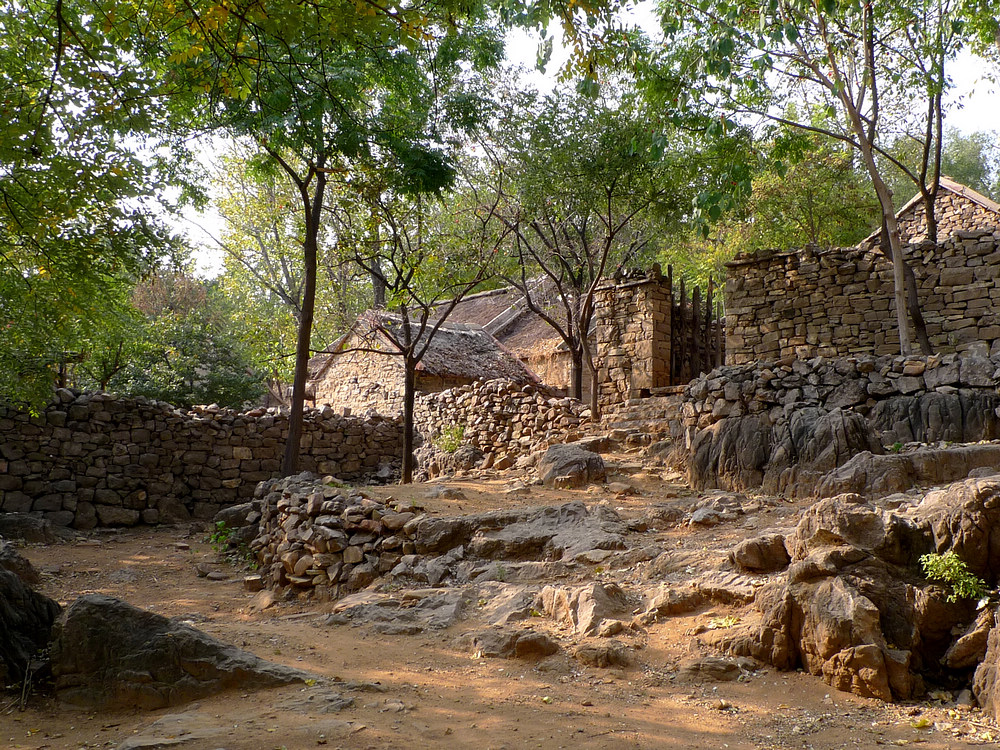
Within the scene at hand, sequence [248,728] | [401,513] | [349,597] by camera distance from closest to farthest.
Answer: [248,728] < [349,597] < [401,513]

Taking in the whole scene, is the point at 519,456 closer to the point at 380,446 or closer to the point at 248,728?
the point at 380,446

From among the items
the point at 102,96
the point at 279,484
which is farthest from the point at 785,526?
the point at 102,96

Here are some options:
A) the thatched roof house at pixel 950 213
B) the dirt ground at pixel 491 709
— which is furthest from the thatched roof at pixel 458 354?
the dirt ground at pixel 491 709

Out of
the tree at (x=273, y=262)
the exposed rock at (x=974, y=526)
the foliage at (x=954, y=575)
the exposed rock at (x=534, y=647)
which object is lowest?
the exposed rock at (x=534, y=647)

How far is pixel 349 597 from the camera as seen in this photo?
732 cm

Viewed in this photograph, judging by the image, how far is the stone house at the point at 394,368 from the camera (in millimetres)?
19969

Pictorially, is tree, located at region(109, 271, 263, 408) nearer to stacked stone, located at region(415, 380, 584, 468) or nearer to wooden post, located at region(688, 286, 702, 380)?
stacked stone, located at region(415, 380, 584, 468)

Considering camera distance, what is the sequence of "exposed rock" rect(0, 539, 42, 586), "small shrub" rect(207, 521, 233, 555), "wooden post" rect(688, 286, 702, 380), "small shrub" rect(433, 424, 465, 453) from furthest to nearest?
1. "small shrub" rect(433, 424, 465, 453)
2. "wooden post" rect(688, 286, 702, 380)
3. "small shrub" rect(207, 521, 233, 555)
4. "exposed rock" rect(0, 539, 42, 586)

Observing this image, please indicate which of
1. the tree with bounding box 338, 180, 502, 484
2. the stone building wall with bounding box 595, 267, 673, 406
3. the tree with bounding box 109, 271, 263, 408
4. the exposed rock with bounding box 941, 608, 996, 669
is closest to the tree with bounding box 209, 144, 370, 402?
the tree with bounding box 109, 271, 263, 408

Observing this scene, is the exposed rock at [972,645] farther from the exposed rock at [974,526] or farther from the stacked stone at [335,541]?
the stacked stone at [335,541]

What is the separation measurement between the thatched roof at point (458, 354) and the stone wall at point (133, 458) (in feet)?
15.7

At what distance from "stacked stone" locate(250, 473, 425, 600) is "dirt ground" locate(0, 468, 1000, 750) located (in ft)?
4.85

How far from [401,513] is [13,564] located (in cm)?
391

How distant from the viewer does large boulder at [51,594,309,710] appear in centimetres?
458
